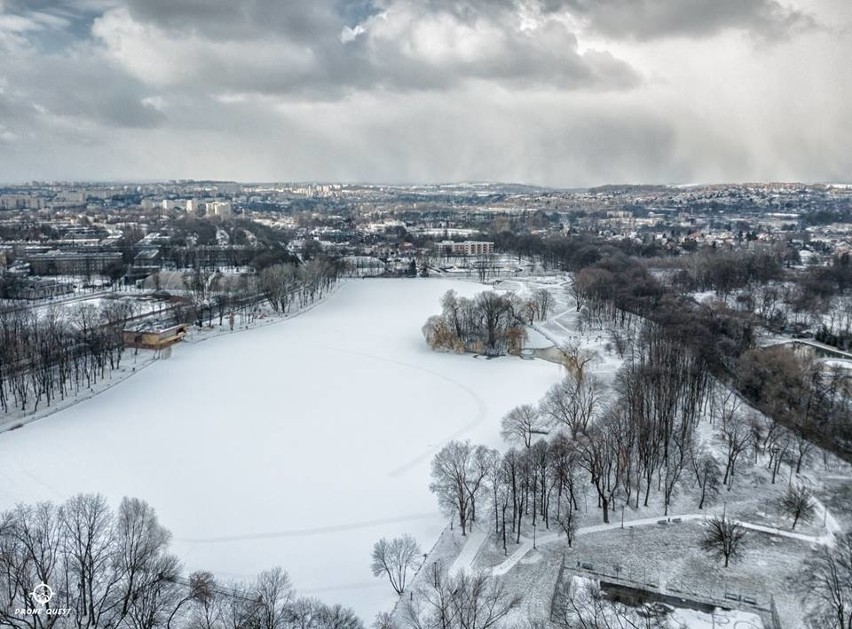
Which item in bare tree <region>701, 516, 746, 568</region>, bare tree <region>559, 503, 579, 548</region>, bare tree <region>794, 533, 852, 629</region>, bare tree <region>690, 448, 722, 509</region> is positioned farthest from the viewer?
bare tree <region>690, 448, 722, 509</region>

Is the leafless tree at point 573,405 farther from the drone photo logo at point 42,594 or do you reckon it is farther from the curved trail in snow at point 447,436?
the drone photo logo at point 42,594

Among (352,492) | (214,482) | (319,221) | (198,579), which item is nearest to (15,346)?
(214,482)

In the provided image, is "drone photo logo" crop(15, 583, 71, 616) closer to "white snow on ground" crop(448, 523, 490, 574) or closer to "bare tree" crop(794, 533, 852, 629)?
"white snow on ground" crop(448, 523, 490, 574)

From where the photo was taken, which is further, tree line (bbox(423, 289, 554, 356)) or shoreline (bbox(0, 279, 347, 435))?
tree line (bbox(423, 289, 554, 356))

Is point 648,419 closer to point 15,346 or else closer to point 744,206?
point 15,346

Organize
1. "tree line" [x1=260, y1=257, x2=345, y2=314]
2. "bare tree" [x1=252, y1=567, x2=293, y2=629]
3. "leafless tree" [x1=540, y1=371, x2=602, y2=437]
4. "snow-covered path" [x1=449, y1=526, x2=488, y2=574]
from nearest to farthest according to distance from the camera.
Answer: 1. "bare tree" [x1=252, y1=567, x2=293, y2=629]
2. "snow-covered path" [x1=449, y1=526, x2=488, y2=574]
3. "leafless tree" [x1=540, y1=371, x2=602, y2=437]
4. "tree line" [x1=260, y1=257, x2=345, y2=314]

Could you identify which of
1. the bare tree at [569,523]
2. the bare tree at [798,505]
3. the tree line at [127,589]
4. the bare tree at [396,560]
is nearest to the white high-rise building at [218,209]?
the tree line at [127,589]

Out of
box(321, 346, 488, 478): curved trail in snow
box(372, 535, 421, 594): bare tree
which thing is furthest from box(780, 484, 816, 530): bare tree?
box(321, 346, 488, 478): curved trail in snow
